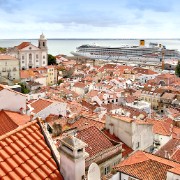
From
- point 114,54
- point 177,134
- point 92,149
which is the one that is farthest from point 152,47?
point 92,149

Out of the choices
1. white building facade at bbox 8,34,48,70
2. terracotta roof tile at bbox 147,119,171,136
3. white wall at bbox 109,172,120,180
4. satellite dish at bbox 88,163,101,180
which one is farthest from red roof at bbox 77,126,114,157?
white building facade at bbox 8,34,48,70

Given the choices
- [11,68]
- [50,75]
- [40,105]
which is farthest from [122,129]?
[50,75]

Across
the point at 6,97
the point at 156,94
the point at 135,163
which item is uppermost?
the point at 6,97

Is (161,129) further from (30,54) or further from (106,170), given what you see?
(30,54)

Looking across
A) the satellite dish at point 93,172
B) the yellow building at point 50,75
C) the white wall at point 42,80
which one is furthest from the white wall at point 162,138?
the yellow building at point 50,75

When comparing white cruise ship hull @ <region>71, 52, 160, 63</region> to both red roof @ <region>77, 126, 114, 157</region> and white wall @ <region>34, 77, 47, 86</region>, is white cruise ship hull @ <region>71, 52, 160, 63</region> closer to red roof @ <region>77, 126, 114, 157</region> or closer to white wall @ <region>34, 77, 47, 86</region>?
white wall @ <region>34, 77, 47, 86</region>

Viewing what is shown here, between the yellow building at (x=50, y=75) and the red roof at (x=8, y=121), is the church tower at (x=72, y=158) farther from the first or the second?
the yellow building at (x=50, y=75)

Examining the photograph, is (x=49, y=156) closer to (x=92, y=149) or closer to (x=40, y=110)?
(x=92, y=149)
